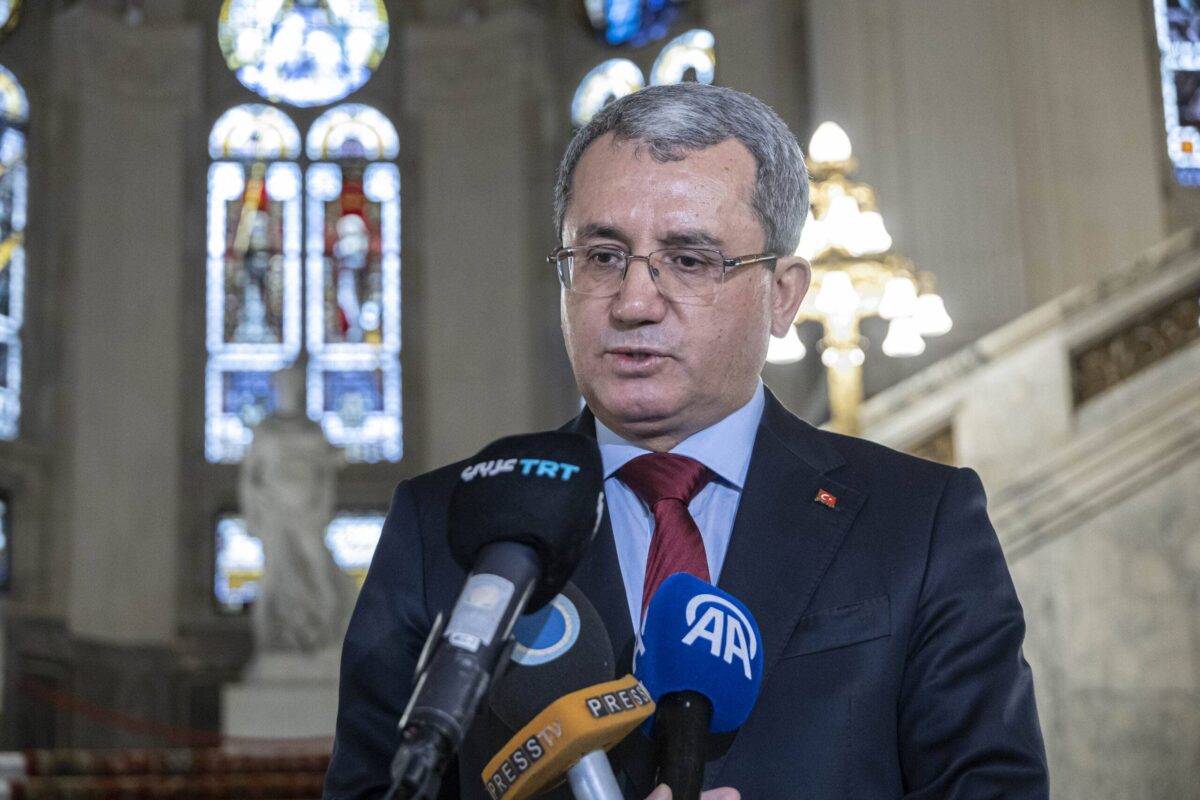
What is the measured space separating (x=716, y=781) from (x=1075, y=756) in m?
5.68

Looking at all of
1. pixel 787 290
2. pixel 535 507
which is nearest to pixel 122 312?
pixel 787 290

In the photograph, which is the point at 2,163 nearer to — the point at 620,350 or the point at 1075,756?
the point at 1075,756

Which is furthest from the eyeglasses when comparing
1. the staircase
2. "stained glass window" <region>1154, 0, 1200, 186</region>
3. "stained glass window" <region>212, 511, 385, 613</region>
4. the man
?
"stained glass window" <region>212, 511, 385, 613</region>

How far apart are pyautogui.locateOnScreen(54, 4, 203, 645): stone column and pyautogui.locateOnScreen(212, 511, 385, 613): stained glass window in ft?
1.69

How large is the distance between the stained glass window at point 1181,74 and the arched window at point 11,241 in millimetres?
10865

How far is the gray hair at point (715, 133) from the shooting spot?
1.70 metres

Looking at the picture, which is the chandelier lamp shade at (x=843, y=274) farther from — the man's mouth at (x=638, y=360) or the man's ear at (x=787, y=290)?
the man's mouth at (x=638, y=360)

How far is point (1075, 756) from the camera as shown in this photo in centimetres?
680

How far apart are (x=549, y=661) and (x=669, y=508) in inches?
14.3

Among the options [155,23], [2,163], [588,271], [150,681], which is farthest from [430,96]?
[588,271]

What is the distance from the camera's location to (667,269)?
168 cm

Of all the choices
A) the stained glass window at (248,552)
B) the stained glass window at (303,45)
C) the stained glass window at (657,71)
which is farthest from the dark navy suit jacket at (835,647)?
the stained glass window at (303,45)

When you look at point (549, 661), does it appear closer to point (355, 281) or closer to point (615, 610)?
point (615, 610)

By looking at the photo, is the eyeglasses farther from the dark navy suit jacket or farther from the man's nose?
the dark navy suit jacket
